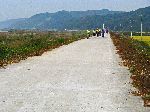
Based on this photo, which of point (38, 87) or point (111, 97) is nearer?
point (111, 97)

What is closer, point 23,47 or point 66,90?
point 66,90

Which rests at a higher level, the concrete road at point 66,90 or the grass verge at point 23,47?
the concrete road at point 66,90

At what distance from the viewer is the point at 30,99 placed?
11.3m

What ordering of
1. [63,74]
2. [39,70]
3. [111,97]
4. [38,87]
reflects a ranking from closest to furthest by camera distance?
[111,97]
[38,87]
[63,74]
[39,70]

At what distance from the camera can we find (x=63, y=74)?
16.9 m

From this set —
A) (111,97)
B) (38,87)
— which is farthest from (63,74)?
(111,97)

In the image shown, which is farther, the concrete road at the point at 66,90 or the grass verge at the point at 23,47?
the grass verge at the point at 23,47

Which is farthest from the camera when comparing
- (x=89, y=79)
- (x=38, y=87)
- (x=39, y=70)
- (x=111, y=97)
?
(x=39, y=70)

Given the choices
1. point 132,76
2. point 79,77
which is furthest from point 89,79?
point 132,76

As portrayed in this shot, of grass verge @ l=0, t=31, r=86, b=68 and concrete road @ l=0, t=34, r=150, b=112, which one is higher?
concrete road @ l=0, t=34, r=150, b=112

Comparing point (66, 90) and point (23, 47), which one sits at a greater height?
point (66, 90)

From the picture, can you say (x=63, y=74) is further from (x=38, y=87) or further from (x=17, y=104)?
(x=17, y=104)

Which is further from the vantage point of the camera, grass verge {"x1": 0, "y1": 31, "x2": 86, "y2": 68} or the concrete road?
grass verge {"x1": 0, "y1": 31, "x2": 86, "y2": 68}

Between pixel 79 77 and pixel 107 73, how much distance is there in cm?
183
